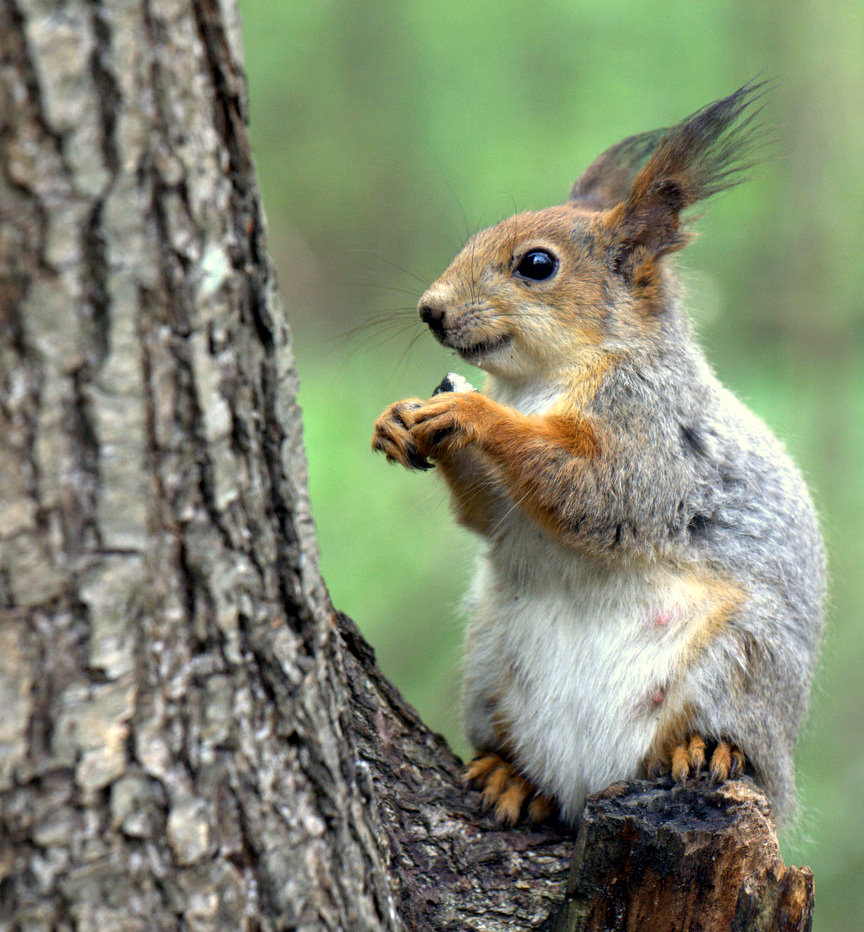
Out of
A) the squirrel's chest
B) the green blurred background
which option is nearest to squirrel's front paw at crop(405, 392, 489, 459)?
the squirrel's chest

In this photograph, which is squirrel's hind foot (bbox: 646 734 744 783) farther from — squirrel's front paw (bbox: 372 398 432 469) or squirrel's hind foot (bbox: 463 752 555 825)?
squirrel's front paw (bbox: 372 398 432 469)

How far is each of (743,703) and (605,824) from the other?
0.72 metres

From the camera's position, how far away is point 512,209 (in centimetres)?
515

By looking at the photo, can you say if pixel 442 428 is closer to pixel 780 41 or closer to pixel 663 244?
pixel 663 244

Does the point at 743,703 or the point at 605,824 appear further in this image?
the point at 743,703

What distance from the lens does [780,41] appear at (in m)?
6.27

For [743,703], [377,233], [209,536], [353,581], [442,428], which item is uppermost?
[377,233]

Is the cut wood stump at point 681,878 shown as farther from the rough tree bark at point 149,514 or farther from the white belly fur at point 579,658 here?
the rough tree bark at point 149,514

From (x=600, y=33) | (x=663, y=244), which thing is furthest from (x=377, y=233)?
(x=663, y=244)

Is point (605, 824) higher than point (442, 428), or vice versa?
point (442, 428)

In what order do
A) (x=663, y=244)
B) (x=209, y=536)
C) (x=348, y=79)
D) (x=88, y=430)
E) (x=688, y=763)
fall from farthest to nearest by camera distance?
(x=348, y=79)
(x=663, y=244)
(x=688, y=763)
(x=209, y=536)
(x=88, y=430)

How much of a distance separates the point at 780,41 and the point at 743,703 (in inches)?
192

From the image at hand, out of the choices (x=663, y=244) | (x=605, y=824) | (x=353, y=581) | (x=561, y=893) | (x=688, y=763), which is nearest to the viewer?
(x=605, y=824)

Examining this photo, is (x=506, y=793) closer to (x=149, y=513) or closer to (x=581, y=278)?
(x=581, y=278)
